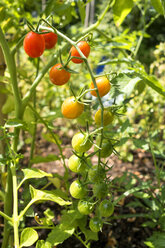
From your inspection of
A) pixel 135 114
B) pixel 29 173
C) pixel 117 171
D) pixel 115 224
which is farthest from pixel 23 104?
pixel 135 114

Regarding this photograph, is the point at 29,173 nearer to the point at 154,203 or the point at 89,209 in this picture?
the point at 89,209

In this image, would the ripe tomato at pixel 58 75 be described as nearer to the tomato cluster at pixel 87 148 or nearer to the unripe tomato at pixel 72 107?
the tomato cluster at pixel 87 148

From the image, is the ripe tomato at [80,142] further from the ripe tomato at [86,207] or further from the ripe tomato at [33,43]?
the ripe tomato at [33,43]

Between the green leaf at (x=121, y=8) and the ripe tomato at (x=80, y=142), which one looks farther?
the green leaf at (x=121, y=8)

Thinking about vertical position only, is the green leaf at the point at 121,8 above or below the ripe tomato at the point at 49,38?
above

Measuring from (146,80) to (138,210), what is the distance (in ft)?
3.04

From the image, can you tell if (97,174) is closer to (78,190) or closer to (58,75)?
(78,190)

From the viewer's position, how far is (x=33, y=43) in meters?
0.62

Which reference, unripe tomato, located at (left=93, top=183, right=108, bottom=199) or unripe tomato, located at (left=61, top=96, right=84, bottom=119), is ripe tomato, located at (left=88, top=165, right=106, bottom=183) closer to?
unripe tomato, located at (left=93, top=183, right=108, bottom=199)

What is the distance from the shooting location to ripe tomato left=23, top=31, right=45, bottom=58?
0.62m

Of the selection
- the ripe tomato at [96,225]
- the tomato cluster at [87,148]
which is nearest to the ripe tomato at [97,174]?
the tomato cluster at [87,148]

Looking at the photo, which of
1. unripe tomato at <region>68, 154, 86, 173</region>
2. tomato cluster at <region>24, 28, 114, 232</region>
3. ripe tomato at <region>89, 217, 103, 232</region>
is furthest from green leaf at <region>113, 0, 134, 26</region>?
ripe tomato at <region>89, 217, 103, 232</region>

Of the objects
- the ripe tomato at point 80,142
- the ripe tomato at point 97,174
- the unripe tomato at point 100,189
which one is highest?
the ripe tomato at point 80,142

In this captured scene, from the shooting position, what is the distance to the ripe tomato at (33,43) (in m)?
0.62
